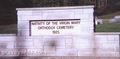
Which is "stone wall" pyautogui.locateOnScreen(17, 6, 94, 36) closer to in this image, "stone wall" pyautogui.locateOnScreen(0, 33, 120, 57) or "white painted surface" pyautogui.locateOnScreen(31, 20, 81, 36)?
"white painted surface" pyautogui.locateOnScreen(31, 20, 81, 36)

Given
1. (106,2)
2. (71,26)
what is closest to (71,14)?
(71,26)

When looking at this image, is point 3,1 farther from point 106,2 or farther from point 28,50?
point 106,2

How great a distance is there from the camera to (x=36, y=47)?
8.48m

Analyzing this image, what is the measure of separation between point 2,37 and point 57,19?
2.45 metres

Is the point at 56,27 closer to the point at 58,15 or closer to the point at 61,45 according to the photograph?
the point at 58,15

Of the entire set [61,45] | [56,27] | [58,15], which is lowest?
[61,45]

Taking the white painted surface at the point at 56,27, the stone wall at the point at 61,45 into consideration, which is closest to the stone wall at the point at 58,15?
the white painted surface at the point at 56,27

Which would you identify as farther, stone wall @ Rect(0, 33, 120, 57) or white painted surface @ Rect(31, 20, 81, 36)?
white painted surface @ Rect(31, 20, 81, 36)

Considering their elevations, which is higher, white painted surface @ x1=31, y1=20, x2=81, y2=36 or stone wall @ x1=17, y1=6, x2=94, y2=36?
stone wall @ x1=17, y1=6, x2=94, y2=36

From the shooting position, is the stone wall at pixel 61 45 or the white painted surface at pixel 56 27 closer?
the stone wall at pixel 61 45

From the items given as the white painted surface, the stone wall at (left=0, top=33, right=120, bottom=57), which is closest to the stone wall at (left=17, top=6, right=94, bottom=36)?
the white painted surface

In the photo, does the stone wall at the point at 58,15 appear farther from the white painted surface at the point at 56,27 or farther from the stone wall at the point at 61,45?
the stone wall at the point at 61,45

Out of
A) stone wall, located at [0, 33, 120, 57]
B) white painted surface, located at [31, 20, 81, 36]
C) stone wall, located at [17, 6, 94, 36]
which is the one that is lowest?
stone wall, located at [0, 33, 120, 57]

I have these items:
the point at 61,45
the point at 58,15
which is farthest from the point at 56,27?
the point at 61,45
